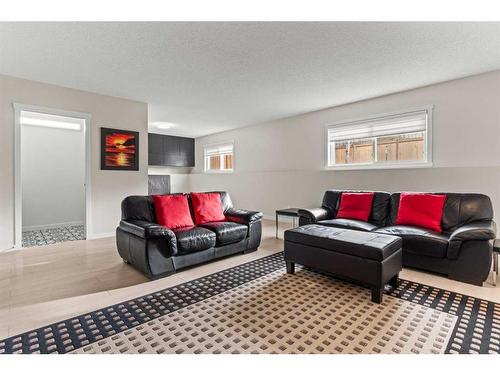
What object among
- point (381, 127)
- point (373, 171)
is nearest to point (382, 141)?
point (381, 127)

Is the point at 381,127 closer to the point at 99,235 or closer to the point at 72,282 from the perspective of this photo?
the point at 72,282

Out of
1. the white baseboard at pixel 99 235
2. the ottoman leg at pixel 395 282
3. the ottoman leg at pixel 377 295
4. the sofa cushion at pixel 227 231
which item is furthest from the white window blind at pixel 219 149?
the ottoman leg at pixel 377 295

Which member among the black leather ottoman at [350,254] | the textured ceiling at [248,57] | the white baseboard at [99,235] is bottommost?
the white baseboard at [99,235]

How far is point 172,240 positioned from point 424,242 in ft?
8.62

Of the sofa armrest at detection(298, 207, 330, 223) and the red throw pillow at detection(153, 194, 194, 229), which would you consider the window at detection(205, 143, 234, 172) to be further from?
the red throw pillow at detection(153, 194, 194, 229)

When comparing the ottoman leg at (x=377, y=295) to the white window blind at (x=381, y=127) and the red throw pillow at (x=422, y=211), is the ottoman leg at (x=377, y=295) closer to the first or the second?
the red throw pillow at (x=422, y=211)

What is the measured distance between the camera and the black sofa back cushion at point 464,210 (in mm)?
2951

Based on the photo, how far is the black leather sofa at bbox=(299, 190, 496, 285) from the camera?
245 cm

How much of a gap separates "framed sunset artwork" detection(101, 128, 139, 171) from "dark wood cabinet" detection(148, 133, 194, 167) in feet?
9.49

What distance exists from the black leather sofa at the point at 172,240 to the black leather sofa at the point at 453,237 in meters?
1.18

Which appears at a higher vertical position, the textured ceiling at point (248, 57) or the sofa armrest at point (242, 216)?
the textured ceiling at point (248, 57)

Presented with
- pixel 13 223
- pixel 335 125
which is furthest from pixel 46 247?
pixel 335 125

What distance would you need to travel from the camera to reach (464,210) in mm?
3029
